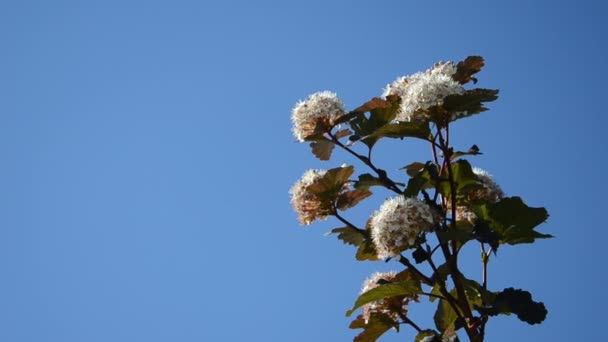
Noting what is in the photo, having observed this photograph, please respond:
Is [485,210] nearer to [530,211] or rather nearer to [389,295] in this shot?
[530,211]

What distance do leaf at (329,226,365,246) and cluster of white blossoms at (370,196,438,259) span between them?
34cm

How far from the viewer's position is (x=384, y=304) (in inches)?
140

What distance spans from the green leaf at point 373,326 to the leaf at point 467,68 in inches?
52.5

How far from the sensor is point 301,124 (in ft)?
→ 11.7

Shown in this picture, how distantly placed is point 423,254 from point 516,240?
0.63 m

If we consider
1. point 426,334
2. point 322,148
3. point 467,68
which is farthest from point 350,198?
point 467,68

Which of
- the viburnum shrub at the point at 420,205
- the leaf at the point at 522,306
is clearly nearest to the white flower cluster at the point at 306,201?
the viburnum shrub at the point at 420,205

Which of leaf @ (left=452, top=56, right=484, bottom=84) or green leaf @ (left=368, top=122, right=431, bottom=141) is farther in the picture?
leaf @ (left=452, top=56, right=484, bottom=84)

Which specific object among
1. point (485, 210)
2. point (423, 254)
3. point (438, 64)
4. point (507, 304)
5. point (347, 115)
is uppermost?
point (438, 64)

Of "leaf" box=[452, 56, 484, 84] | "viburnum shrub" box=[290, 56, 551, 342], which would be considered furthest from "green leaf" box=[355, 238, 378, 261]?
"leaf" box=[452, 56, 484, 84]

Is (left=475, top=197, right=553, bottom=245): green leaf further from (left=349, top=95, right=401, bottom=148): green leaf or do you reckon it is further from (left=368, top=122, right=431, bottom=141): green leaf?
(left=349, top=95, right=401, bottom=148): green leaf

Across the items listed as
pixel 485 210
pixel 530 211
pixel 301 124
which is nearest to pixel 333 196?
pixel 301 124

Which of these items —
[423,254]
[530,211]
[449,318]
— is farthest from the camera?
[449,318]

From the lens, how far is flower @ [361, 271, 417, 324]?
11.5 feet
